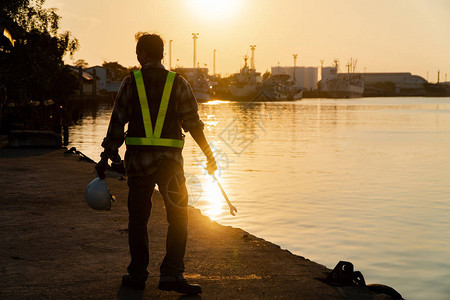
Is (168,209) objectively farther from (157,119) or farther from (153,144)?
(157,119)

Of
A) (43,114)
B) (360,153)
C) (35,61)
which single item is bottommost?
(360,153)

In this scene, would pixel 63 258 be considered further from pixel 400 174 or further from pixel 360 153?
pixel 360 153

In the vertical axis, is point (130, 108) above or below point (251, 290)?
above

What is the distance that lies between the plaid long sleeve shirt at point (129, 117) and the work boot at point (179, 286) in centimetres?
92

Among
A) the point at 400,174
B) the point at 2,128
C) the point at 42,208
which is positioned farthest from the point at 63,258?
the point at 2,128

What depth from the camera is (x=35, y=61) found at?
2944 cm

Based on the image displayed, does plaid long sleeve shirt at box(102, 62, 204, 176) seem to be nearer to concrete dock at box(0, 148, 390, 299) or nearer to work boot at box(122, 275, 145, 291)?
work boot at box(122, 275, 145, 291)

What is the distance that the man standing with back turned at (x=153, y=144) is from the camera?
5.03 meters

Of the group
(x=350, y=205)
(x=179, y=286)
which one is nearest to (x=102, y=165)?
(x=179, y=286)

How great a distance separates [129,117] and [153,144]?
33 cm

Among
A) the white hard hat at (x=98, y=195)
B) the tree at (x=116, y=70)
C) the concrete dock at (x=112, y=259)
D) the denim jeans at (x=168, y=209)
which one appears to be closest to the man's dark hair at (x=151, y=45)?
the denim jeans at (x=168, y=209)

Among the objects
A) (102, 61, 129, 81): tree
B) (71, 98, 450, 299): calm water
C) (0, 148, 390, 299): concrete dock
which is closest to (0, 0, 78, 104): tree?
(71, 98, 450, 299): calm water

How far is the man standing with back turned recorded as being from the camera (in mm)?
5027

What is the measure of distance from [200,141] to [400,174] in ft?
58.3
